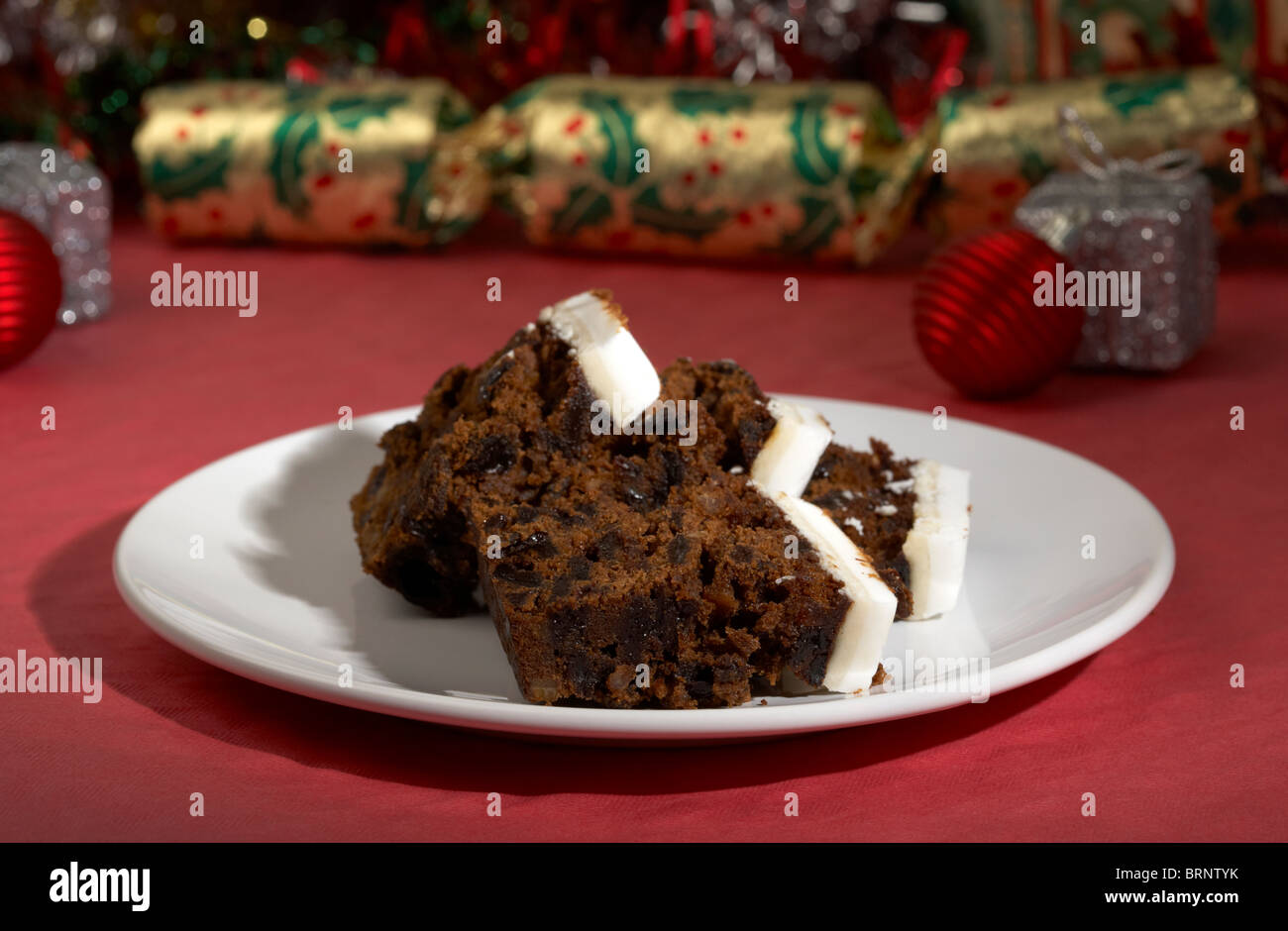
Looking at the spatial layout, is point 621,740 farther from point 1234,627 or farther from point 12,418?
point 12,418

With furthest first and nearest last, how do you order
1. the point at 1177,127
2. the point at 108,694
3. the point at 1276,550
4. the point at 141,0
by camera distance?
the point at 141,0 → the point at 1177,127 → the point at 1276,550 → the point at 108,694

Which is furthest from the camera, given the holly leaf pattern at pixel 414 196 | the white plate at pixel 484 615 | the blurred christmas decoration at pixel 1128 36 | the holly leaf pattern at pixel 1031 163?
the holly leaf pattern at pixel 414 196

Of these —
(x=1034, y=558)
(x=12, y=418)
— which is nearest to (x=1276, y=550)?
(x=1034, y=558)

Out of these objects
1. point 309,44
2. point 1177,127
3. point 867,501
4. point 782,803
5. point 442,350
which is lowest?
point 782,803

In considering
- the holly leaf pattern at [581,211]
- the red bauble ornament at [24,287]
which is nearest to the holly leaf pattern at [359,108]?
the holly leaf pattern at [581,211]

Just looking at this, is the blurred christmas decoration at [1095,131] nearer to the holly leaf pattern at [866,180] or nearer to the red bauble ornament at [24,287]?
the holly leaf pattern at [866,180]

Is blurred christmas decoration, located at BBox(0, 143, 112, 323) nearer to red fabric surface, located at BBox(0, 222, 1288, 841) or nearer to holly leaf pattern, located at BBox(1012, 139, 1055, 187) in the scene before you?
red fabric surface, located at BBox(0, 222, 1288, 841)

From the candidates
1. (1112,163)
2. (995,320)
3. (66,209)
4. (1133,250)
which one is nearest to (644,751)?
(995,320)
